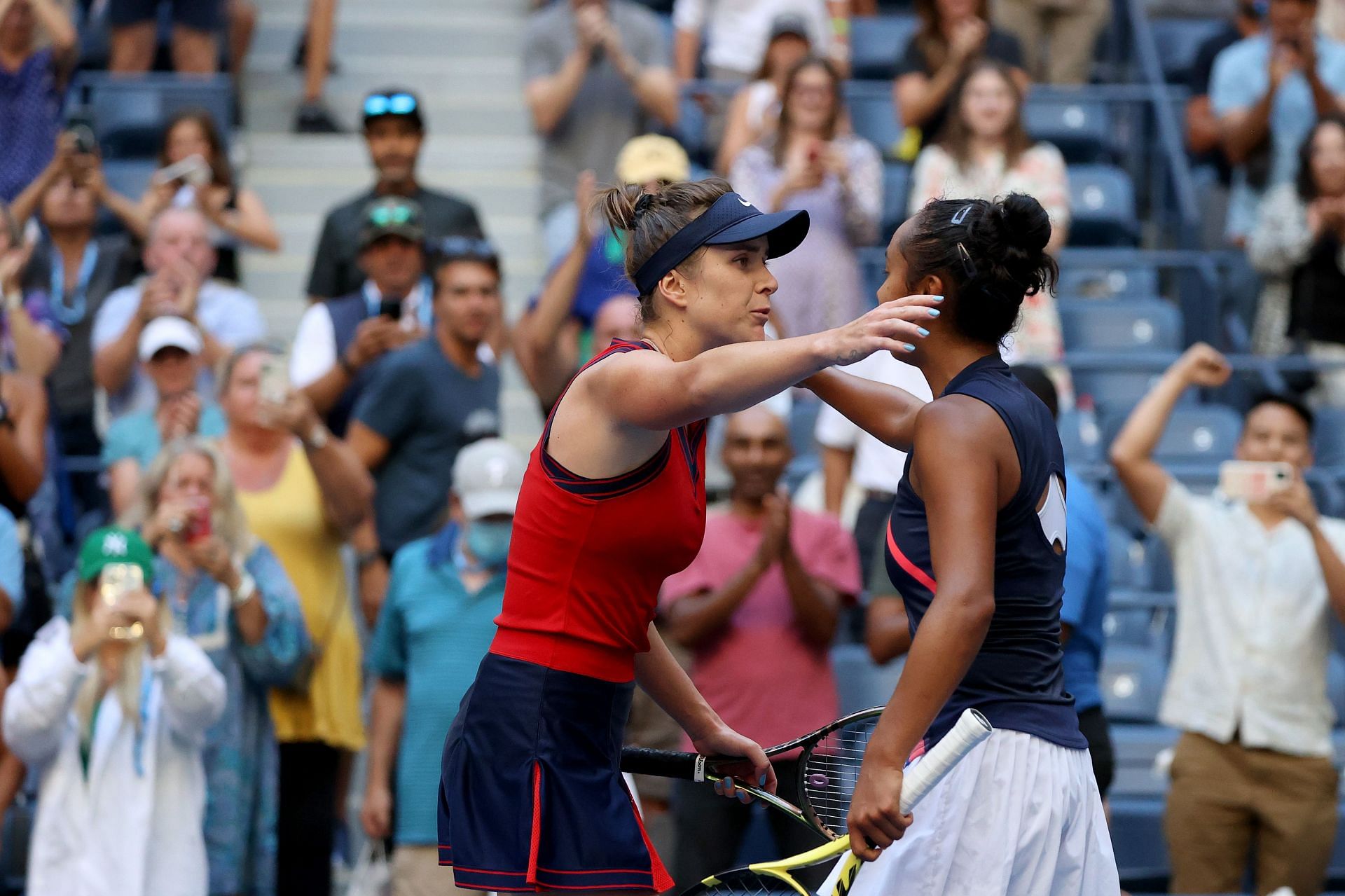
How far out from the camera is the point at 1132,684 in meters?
6.50

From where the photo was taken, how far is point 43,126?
7977mm

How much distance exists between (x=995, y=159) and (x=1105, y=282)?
1286 millimetres

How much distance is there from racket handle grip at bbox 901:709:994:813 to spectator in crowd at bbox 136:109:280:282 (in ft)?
16.6

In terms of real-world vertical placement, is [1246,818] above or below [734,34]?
below

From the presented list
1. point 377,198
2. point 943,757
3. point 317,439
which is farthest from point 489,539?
point 943,757

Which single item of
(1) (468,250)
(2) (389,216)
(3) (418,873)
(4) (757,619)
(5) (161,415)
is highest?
(2) (389,216)

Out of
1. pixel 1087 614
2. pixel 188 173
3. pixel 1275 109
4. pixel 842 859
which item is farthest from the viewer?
pixel 1275 109

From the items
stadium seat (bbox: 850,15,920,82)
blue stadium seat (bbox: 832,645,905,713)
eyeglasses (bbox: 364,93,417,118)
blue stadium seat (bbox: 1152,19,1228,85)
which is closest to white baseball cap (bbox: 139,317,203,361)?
eyeglasses (bbox: 364,93,417,118)

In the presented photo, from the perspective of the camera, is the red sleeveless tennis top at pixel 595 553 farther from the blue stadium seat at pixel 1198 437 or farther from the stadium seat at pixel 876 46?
the stadium seat at pixel 876 46

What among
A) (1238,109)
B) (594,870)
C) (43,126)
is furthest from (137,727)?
(1238,109)

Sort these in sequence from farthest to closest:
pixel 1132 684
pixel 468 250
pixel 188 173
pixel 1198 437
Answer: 1. pixel 1198 437
2. pixel 188 173
3. pixel 1132 684
4. pixel 468 250

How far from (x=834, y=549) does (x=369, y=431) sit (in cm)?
159

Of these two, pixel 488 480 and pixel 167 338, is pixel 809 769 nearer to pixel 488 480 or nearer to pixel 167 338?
pixel 488 480

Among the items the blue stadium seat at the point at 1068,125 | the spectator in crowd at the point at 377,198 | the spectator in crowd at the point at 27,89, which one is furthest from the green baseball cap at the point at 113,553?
the blue stadium seat at the point at 1068,125
